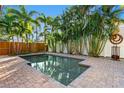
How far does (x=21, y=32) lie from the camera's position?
12789 millimetres

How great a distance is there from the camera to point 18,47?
13633 millimetres

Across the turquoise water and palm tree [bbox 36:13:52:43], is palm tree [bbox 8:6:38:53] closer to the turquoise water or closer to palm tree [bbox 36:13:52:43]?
palm tree [bbox 36:13:52:43]

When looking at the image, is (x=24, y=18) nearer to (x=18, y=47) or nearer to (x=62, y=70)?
(x=18, y=47)

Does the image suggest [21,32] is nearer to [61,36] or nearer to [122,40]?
[61,36]

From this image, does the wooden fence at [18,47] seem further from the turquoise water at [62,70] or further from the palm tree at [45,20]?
the turquoise water at [62,70]

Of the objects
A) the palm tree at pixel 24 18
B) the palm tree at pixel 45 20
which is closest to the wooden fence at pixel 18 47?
the palm tree at pixel 24 18

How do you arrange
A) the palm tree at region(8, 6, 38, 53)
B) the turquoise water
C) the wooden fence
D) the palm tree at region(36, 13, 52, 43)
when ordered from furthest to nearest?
1. the palm tree at region(36, 13, 52, 43)
2. the wooden fence
3. the palm tree at region(8, 6, 38, 53)
4. the turquoise water

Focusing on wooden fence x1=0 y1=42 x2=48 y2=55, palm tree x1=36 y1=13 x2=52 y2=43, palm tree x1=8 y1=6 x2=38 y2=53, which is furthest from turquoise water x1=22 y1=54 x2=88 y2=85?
palm tree x1=36 y1=13 x2=52 y2=43

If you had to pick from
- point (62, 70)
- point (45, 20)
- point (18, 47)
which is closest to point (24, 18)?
point (45, 20)

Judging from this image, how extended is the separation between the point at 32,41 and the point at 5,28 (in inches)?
122

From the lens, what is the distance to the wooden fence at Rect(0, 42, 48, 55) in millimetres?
12875

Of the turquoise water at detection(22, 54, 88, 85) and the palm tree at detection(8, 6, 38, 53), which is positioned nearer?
the turquoise water at detection(22, 54, 88, 85)

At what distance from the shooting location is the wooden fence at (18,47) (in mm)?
12875
